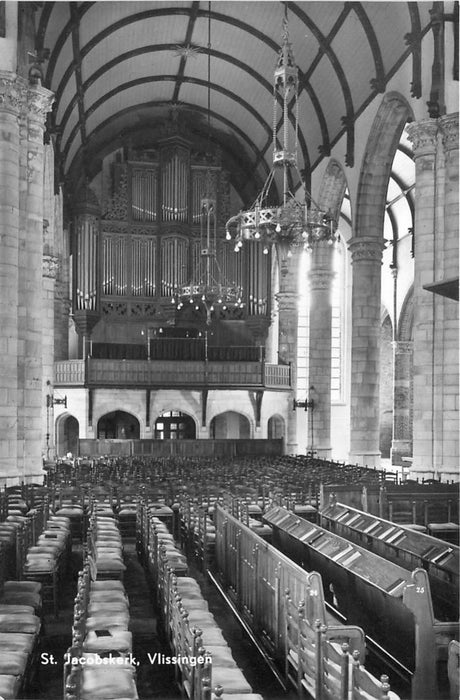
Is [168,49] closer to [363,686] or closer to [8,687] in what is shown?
[8,687]

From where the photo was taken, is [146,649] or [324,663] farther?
[146,649]

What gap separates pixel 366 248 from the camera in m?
22.0

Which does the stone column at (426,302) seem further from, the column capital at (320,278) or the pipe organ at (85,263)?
the pipe organ at (85,263)

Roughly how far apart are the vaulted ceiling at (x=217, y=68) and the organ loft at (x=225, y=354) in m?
0.10

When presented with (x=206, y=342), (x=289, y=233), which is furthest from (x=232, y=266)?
(x=289, y=233)

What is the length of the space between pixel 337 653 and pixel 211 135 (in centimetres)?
2810

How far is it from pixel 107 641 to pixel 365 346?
17748mm

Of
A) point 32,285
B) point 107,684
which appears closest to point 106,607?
point 107,684

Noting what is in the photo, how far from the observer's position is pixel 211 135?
30750 millimetres

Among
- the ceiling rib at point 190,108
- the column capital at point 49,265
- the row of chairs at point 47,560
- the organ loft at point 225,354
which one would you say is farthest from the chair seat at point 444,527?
the ceiling rib at point 190,108

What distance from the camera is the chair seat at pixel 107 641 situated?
4934 mm

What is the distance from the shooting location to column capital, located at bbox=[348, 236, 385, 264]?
72.0 ft

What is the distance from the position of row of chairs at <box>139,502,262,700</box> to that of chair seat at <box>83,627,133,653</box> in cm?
37

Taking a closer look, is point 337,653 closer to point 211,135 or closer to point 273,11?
point 273,11
